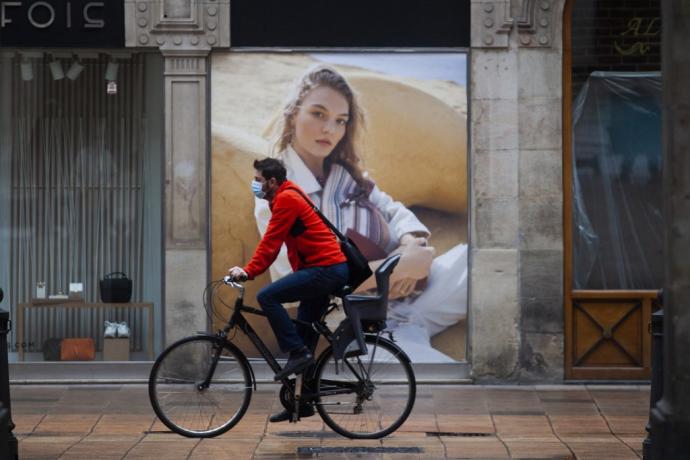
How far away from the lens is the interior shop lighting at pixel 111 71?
41.6 feet

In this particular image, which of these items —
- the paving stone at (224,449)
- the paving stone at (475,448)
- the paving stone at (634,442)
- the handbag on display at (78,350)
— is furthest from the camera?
the handbag on display at (78,350)

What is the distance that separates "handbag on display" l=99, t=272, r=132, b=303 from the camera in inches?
500

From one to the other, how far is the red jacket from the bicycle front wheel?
2.06ft

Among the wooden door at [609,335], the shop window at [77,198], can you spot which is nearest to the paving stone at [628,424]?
the wooden door at [609,335]

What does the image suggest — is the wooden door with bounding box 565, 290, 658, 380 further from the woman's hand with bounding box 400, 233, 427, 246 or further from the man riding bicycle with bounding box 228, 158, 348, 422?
Result: the man riding bicycle with bounding box 228, 158, 348, 422

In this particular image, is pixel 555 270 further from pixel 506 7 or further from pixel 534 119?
pixel 506 7

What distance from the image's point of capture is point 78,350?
12.7 m

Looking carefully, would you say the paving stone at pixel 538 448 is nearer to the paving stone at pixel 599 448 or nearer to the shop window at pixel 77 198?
the paving stone at pixel 599 448

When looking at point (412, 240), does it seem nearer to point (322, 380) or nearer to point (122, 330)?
point (122, 330)

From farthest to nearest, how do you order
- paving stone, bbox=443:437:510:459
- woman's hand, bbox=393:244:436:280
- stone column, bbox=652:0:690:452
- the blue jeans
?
woman's hand, bbox=393:244:436:280 < the blue jeans < paving stone, bbox=443:437:510:459 < stone column, bbox=652:0:690:452

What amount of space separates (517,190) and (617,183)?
1007mm

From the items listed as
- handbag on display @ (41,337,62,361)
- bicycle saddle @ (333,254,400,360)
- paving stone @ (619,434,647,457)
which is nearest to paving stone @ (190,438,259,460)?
bicycle saddle @ (333,254,400,360)

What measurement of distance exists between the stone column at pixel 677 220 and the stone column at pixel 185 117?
5775 mm

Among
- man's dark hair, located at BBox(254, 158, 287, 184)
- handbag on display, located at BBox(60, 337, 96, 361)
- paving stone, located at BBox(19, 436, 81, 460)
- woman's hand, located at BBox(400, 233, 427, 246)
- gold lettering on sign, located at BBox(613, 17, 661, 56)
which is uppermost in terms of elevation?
gold lettering on sign, located at BBox(613, 17, 661, 56)
